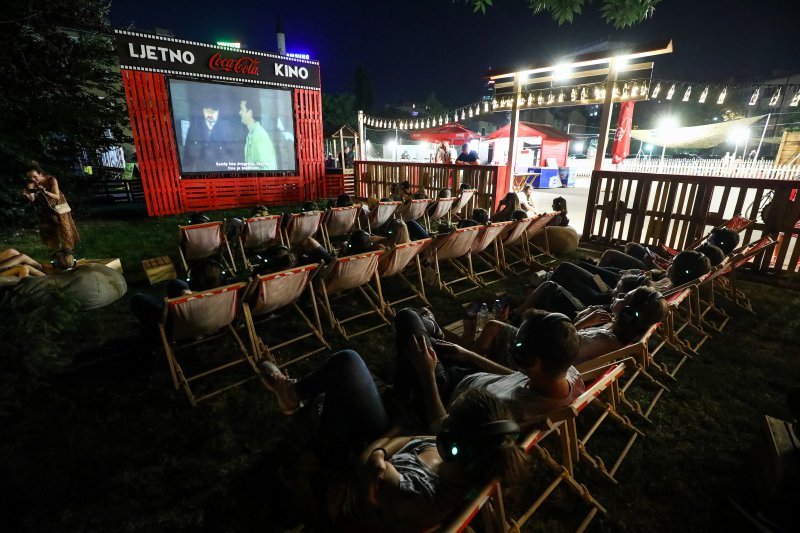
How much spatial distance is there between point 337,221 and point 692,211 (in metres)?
6.37

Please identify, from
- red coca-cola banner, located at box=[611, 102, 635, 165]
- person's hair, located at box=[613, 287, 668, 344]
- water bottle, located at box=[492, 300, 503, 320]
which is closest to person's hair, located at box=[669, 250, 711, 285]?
person's hair, located at box=[613, 287, 668, 344]

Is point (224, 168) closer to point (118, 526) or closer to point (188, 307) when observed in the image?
point (188, 307)

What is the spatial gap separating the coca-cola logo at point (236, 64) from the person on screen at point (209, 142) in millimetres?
1043

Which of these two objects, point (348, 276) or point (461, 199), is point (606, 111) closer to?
point (461, 199)

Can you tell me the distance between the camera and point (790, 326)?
13.5ft

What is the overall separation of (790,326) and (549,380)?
15.4 feet

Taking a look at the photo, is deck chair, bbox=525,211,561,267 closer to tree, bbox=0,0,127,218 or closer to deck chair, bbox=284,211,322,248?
deck chair, bbox=284,211,322,248

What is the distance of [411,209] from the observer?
7496mm

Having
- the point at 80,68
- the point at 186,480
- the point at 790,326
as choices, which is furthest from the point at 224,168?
the point at 790,326

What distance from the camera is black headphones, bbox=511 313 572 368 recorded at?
156 cm

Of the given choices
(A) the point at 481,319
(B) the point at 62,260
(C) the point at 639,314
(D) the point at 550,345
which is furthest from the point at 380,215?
(D) the point at 550,345

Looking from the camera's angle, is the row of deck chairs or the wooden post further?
the wooden post

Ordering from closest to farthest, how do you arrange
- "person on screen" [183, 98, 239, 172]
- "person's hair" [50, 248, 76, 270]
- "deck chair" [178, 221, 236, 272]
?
1. "person's hair" [50, 248, 76, 270]
2. "deck chair" [178, 221, 236, 272]
3. "person on screen" [183, 98, 239, 172]

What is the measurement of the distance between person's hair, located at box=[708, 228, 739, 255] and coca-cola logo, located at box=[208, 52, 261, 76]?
12.2 meters
